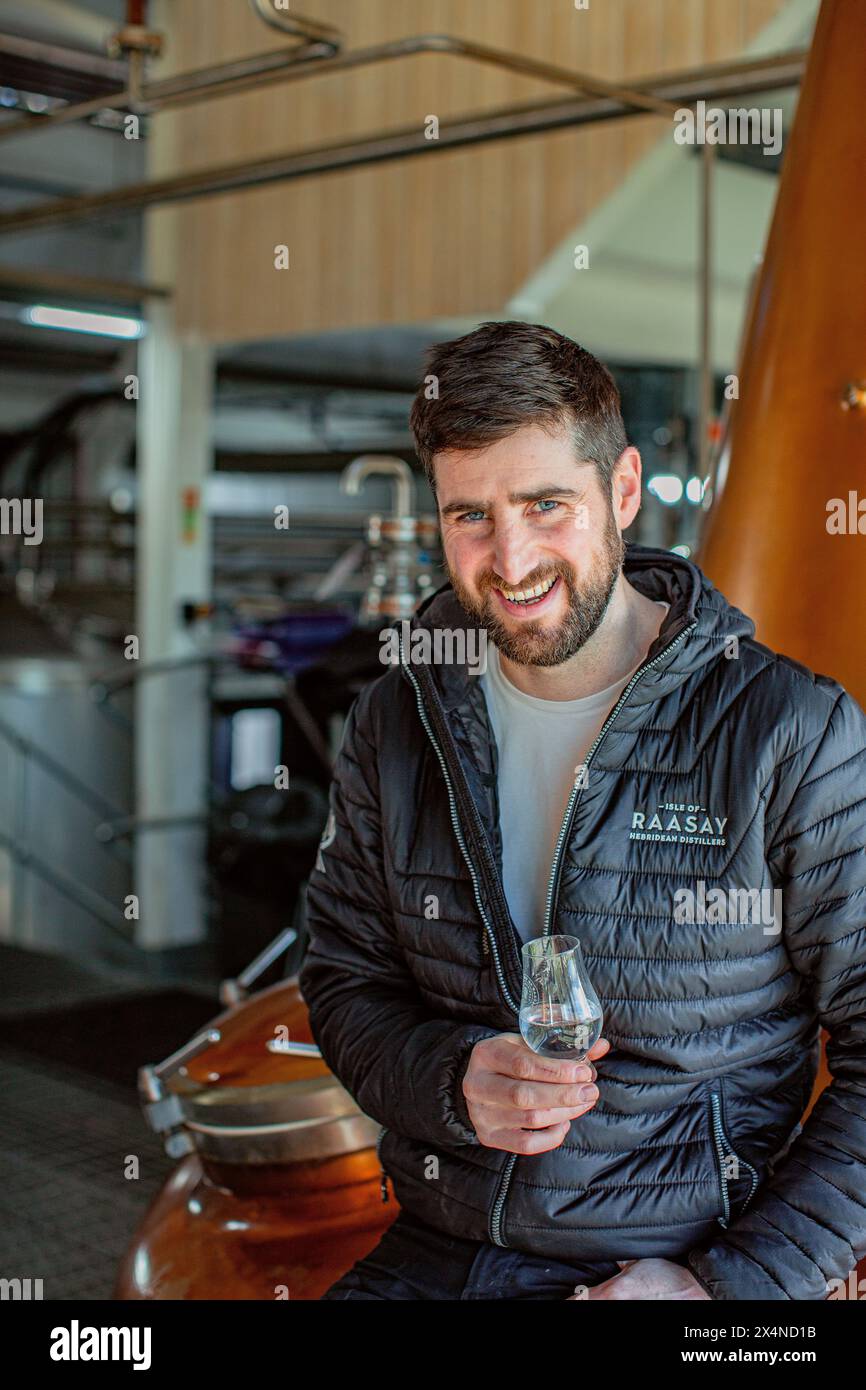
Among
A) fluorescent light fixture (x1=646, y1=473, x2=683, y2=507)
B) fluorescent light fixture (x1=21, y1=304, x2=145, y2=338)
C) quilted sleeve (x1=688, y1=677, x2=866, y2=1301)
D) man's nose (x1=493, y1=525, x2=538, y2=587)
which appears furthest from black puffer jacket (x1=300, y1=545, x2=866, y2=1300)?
fluorescent light fixture (x1=21, y1=304, x2=145, y2=338)

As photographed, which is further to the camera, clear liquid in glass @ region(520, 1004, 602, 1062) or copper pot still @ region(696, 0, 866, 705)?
copper pot still @ region(696, 0, 866, 705)

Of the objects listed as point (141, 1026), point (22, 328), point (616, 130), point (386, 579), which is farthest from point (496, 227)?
point (22, 328)

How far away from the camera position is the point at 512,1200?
4.78ft

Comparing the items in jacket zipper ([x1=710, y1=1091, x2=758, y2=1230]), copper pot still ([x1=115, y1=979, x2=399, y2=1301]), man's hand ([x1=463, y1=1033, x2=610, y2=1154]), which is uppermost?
man's hand ([x1=463, y1=1033, x2=610, y2=1154])

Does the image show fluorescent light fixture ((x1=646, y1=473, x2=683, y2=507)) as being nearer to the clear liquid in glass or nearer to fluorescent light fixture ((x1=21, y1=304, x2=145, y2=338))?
fluorescent light fixture ((x1=21, y1=304, x2=145, y2=338))

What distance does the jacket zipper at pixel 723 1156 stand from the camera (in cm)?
143

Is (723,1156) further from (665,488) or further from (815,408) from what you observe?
(665,488)

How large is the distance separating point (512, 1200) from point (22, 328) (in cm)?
1037

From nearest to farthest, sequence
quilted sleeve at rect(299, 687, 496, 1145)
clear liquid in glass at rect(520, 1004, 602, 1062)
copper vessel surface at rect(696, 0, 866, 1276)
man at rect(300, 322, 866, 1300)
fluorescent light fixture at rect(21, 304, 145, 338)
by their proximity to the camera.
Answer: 1. clear liquid in glass at rect(520, 1004, 602, 1062)
2. man at rect(300, 322, 866, 1300)
3. quilted sleeve at rect(299, 687, 496, 1145)
4. copper vessel surface at rect(696, 0, 866, 1276)
5. fluorescent light fixture at rect(21, 304, 145, 338)

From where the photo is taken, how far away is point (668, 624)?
1492 mm

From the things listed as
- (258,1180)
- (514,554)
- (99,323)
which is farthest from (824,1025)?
(99,323)

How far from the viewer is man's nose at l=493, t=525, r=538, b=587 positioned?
1.46 meters

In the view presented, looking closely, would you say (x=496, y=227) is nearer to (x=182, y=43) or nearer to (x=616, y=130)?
(x=616, y=130)

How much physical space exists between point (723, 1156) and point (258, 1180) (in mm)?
861
